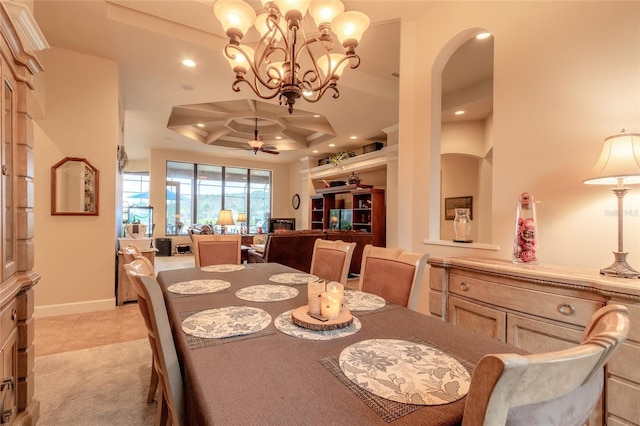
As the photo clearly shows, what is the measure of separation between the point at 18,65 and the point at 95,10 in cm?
184

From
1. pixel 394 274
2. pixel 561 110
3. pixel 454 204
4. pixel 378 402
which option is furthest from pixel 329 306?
pixel 454 204

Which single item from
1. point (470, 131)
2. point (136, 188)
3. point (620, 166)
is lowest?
point (620, 166)

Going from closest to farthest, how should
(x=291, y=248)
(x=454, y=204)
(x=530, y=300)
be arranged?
(x=530, y=300)
(x=291, y=248)
(x=454, y=204)

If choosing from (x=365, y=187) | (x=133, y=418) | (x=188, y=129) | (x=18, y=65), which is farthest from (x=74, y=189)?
(x=365, y=187)

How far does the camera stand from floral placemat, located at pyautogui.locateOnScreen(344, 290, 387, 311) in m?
1.37

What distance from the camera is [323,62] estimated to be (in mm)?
2357

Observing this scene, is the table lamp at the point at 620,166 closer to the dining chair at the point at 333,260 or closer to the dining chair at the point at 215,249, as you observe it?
the dining chair at the point at 333,260

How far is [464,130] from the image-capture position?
491 centimetres

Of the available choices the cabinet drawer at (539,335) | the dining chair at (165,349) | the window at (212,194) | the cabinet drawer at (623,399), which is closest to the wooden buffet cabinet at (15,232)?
the dining chair at (165,349)

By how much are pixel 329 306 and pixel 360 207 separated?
19.5ft

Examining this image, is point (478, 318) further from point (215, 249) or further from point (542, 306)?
point (215, 249)

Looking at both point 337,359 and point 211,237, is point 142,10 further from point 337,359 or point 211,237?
point 337,359

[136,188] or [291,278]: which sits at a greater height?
[136,188]

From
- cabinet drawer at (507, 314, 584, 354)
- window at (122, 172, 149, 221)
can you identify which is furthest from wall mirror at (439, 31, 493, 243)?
window at (122, 172, 149, 221)
